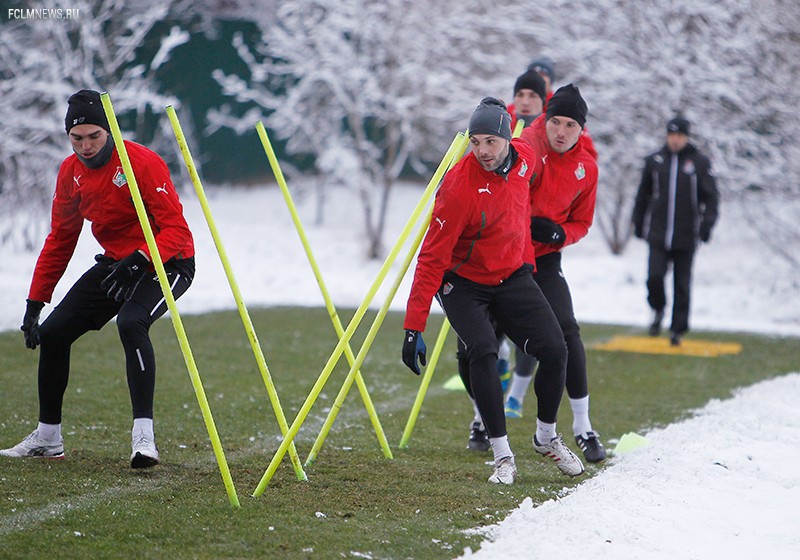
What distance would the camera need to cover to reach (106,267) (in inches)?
217

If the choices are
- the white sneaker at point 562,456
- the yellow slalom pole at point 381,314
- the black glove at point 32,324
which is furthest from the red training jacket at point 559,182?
the black glove at point 32,324

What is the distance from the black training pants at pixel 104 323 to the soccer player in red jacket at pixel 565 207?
196 cm

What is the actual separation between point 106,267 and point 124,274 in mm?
343

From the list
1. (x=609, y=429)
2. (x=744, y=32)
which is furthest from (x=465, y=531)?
(x=744, y=32)

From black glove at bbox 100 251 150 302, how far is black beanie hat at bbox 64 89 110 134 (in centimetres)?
69

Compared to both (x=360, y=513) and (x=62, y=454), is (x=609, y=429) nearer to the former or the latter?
(x=360, y=513)

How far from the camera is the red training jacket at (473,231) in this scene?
202 inches

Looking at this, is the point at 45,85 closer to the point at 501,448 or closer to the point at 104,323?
the point at 104,323

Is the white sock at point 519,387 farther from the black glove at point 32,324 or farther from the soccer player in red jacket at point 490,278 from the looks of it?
the black glove at point 32,324

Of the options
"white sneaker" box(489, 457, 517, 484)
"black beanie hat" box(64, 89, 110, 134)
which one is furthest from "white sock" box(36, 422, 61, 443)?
"white sneaker" box(489, 457, 517, 484)

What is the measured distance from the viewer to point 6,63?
16969 mm

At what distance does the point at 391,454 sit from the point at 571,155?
195 cm

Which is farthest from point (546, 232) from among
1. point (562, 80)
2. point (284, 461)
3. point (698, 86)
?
point (562, 80)

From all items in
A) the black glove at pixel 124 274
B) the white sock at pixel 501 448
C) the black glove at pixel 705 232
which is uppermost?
the black glove at pixel 124 274
